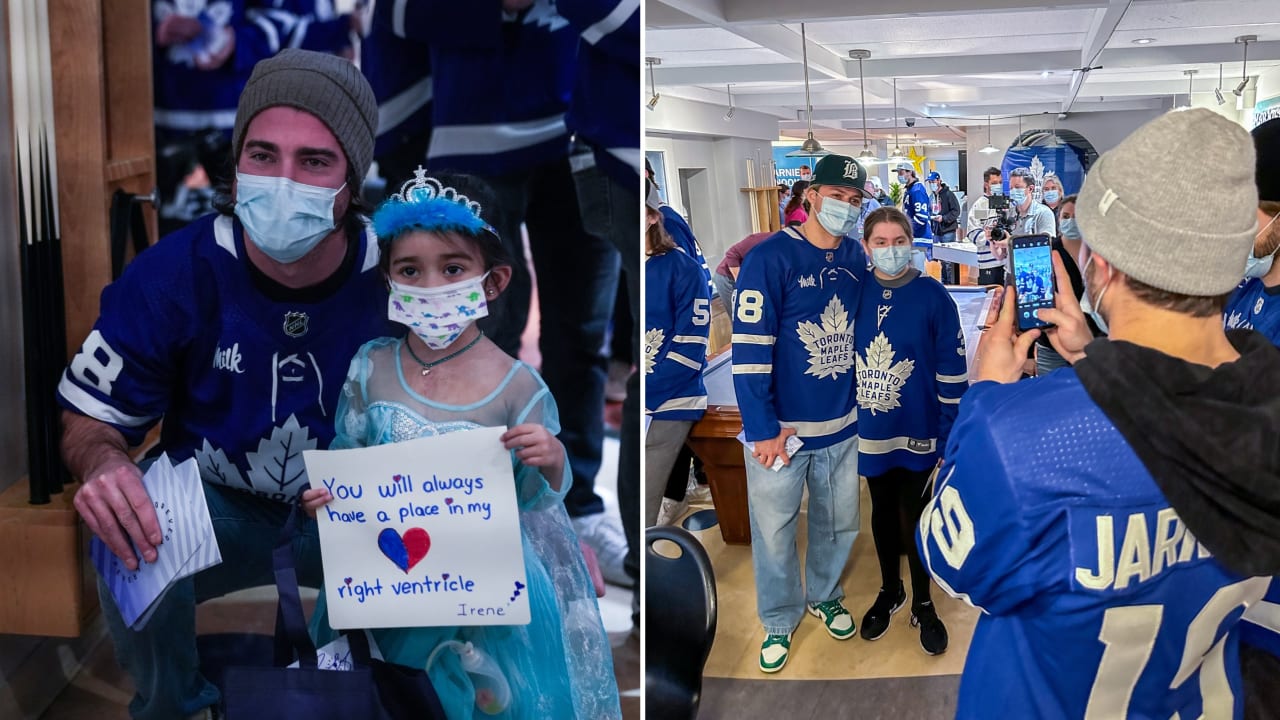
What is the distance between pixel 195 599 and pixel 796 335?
1878mm

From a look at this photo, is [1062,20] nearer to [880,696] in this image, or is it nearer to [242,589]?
[880,696]

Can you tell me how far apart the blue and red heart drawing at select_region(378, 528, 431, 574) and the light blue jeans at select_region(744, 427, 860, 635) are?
1667 mm

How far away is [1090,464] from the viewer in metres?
1.24

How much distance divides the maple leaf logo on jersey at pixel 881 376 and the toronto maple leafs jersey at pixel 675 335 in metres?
0.62

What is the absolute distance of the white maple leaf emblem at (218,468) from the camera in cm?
163

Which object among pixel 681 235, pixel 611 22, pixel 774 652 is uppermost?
pixel 611 22

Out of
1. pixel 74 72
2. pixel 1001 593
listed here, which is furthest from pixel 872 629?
pixel 74 72

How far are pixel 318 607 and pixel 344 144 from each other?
2.62 ft

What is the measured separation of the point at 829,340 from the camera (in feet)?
9.87

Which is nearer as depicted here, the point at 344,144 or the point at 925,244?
the point at 344,144

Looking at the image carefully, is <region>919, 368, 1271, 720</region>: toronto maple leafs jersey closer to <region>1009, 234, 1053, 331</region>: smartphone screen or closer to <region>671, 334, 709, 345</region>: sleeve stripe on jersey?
<region>1009, 234, 1053, 331</region>: smartphone screen

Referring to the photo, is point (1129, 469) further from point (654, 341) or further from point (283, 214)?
point (654, 341)

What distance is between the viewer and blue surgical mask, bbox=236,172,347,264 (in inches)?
59.6

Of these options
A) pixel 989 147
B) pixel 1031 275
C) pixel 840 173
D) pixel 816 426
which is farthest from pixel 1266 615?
pixel 989 147
